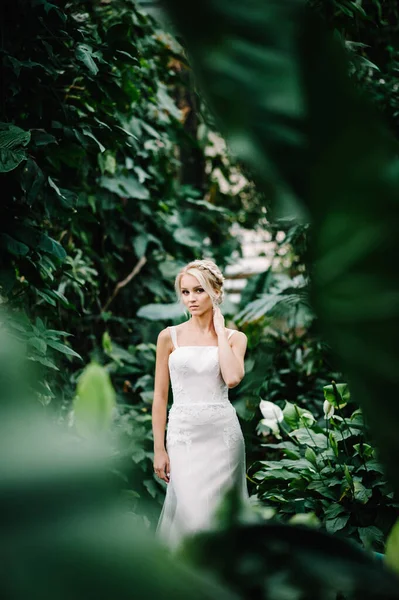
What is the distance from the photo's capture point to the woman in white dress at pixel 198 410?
2988mm

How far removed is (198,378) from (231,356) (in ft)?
0.69

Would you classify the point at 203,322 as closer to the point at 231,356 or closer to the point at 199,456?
the point at 231,356

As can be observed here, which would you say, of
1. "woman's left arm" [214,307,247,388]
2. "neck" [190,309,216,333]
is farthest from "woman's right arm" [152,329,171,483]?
"woman's left arm" [214,307,247,388]

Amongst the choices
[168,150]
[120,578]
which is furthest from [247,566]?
[168,150]

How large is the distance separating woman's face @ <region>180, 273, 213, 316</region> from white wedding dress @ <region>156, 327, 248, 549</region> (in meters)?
0.21

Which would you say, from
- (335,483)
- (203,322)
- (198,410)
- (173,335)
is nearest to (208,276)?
(203,322)

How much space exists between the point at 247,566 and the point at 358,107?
0.28m

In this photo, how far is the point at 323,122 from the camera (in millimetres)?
370

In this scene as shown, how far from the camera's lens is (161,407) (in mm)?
3164

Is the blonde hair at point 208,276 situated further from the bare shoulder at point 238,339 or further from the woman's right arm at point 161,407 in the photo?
the woman's right arm at point 161,407

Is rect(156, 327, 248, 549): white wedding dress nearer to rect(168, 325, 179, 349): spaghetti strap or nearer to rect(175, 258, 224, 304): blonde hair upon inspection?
rect(168, 325, 179, 349): spaghetti strap

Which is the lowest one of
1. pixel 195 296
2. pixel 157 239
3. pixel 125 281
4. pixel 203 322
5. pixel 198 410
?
pixel 125 281

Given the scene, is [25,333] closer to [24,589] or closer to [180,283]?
[180,283]

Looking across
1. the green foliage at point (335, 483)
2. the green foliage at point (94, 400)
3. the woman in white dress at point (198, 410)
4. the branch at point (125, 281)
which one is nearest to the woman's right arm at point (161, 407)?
the woman in white dress at point (198, 410)
